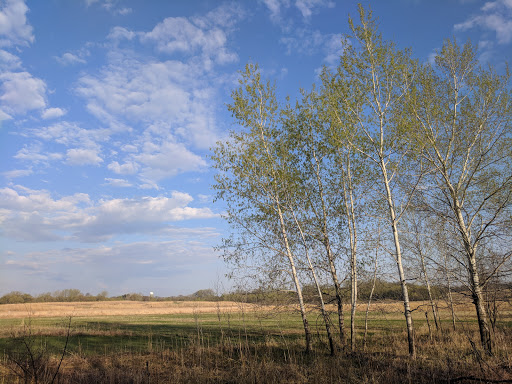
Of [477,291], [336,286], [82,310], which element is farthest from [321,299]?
[82,310]

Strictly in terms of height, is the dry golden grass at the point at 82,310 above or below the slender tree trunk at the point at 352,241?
below

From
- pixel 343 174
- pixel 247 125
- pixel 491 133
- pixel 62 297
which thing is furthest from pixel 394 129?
pixel 62 297

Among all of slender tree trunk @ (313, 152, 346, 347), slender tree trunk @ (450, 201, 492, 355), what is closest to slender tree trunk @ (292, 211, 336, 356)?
slender tree trunk @ (313, 152, 346, 347)

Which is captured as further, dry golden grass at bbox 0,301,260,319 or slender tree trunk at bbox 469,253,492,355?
dry golden grass at bbox 0,301,260,319

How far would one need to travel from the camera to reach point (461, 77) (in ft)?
49.6

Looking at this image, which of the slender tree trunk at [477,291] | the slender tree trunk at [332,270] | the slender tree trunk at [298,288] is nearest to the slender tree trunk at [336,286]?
the slender tree trunk at [332,270]

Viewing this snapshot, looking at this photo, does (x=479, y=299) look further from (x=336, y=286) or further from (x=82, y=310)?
(x=82, y=310)

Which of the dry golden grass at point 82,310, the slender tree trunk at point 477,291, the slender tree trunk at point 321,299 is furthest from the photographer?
the dry golden grass at point 82,310

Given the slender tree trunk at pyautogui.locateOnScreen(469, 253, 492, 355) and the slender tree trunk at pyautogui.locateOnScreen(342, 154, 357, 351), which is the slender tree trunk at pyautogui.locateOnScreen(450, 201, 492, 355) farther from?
the slender tree trunk at pyautogui.locateOnScreen(342, 154, 357, 351)

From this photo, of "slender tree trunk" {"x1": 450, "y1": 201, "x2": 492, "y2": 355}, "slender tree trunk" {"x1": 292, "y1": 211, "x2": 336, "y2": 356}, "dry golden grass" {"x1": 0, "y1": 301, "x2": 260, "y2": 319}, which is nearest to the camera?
"slender tree trunk" {"x1": 450, "y1": 201, "x2": 492, "y2": 355}

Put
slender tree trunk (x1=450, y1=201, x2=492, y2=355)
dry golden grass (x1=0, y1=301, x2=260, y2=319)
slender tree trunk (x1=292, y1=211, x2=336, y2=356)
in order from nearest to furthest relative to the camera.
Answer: slender tree trunk (x1=450, y1=201, x2=492, y2=355)
slender tree trunk (x1=292, y1=211, x2=336, y2=356)
dry golden grass (x1=0, y1=301, x2=260, y2=319)

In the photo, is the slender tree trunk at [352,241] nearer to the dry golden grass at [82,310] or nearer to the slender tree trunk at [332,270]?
the slender tree trunk at [332,270]

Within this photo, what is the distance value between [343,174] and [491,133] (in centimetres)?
626

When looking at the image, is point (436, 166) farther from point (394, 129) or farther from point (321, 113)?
point (321, 113)
